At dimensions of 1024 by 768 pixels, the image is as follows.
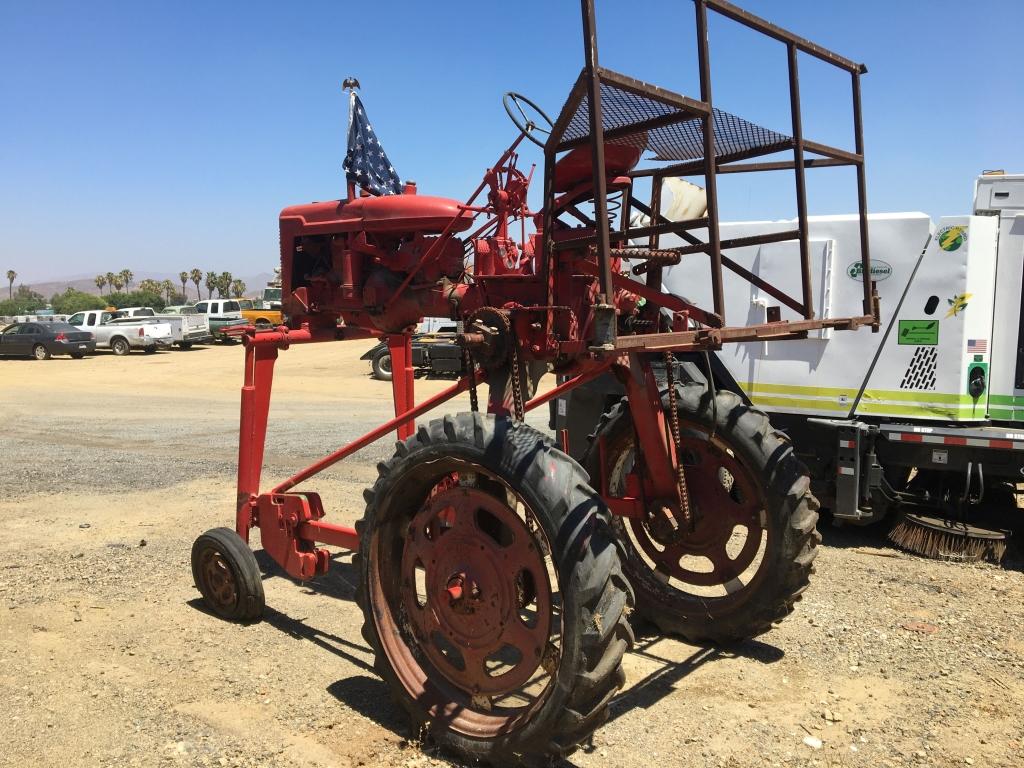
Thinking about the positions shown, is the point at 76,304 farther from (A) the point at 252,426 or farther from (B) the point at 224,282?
(A) the point at 252,426

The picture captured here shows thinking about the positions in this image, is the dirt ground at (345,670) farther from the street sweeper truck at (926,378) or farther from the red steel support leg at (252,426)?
the red steel support leg at (252,426)

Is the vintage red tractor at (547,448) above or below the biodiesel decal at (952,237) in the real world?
below

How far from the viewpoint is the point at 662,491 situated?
463cm

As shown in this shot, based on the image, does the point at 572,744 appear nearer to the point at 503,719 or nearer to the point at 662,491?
the point at 503,719

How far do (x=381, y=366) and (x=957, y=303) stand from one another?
17.8 meters

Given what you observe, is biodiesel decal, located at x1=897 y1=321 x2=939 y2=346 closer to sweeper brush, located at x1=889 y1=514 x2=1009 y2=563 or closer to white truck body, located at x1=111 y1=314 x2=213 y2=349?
sweeper brush, located at x1=889 y1=514 x2=1009 y2=563

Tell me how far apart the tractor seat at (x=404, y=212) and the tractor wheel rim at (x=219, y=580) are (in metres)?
2.28

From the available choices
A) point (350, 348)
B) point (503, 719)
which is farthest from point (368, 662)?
point (350, 348)

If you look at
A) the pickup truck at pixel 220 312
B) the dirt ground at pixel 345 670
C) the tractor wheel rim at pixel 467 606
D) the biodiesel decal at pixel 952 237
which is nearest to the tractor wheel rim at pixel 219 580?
the dirt ground at pixel 345 670

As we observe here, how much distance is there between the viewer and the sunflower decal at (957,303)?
6.95m

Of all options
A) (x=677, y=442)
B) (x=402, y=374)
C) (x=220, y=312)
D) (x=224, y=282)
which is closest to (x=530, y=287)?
(x=677, y=442)

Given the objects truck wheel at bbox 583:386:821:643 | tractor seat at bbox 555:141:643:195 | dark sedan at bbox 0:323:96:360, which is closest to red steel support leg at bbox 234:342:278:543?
truck wheel at bbox 583:386:821:643

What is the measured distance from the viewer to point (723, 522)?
15.8 ft

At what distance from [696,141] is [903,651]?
3.22 metres
